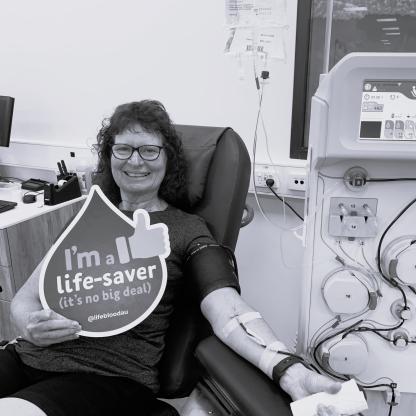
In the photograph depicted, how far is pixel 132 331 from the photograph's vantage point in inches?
45.5

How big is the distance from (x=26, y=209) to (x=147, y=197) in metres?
A: 0.90

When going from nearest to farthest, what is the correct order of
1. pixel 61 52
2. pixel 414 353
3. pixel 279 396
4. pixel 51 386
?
pixel 279 396, pixel 51 386, pixel 414 353, pixel 61 52

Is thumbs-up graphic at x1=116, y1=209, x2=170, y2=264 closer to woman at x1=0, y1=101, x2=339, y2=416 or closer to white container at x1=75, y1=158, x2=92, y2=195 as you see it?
woman at x1=0, y1=101, x2=339, y2=416

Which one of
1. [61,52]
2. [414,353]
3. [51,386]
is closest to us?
[51,386]

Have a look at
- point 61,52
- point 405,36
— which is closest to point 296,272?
point 405,36

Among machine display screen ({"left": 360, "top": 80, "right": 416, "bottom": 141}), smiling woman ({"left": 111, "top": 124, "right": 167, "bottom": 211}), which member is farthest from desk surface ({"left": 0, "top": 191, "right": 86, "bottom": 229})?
machine display screen ({"left": 360, "top": 80, "right": 416, "bottom": 141})

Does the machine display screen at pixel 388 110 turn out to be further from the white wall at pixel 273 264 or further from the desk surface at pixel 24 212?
the desk surface at pixel 24 212

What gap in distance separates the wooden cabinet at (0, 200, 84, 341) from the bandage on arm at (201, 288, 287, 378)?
2.97 feet

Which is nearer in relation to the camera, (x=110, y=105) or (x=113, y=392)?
(x=113, y=392)

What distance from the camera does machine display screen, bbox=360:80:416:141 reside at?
91 cm

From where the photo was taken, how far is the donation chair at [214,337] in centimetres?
83

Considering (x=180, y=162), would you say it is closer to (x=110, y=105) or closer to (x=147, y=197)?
(x=147, y=197)

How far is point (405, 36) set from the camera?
146 centimetres

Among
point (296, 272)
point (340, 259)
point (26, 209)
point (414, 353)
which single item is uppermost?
point (340, 259)
